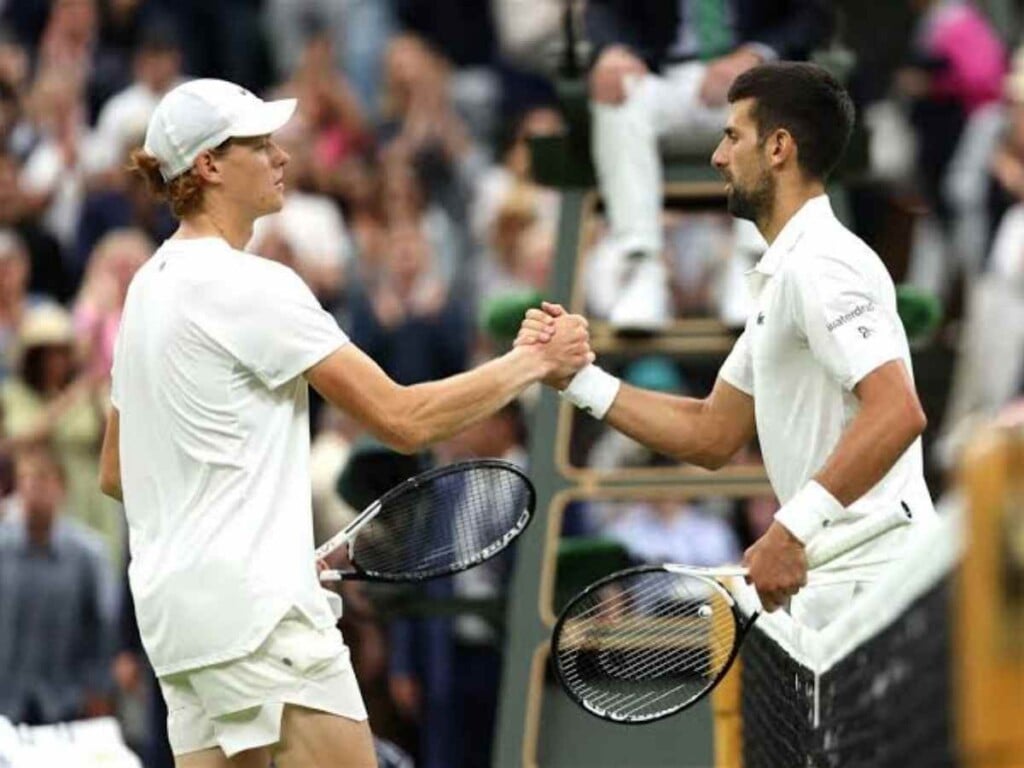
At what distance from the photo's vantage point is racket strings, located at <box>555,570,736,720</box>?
6703 mm

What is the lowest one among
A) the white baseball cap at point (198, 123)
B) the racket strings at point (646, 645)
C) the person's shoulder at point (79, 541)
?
the person's shoulder at point (79, 541)

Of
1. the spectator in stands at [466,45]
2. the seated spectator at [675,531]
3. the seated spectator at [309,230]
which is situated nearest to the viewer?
the seated spectator at [675,531]

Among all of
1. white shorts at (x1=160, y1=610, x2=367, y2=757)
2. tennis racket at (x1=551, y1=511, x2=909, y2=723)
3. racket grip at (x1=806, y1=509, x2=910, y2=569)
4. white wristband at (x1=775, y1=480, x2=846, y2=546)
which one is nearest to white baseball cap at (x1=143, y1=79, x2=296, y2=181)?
white shorts at (x1=160, y1=610, x2=367, y2=757)

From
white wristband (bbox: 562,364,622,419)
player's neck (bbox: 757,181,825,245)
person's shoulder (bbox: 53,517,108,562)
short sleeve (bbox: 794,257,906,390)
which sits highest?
player's neck (bbox: 757,181,825,245)

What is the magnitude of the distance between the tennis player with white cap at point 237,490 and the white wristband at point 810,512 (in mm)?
739

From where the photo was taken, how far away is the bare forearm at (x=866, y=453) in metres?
6.14

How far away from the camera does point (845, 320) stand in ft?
20.6

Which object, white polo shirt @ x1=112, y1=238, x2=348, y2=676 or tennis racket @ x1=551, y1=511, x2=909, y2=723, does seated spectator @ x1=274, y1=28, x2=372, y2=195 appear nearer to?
tennis racket @ x1=551, y1=511, x2=909, y2=723

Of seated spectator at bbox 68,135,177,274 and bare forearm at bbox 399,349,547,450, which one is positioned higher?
bare forearm at bbox 399,349,547,450

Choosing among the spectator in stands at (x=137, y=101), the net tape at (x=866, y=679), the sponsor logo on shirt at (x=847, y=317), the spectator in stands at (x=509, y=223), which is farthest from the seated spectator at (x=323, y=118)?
the sponsor logo on shirt at (x=847, y=317)

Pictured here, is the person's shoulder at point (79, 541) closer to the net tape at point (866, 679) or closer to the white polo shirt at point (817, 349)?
the net tape at point (866, 679)

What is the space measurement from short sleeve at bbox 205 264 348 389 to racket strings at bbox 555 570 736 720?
2.94ft

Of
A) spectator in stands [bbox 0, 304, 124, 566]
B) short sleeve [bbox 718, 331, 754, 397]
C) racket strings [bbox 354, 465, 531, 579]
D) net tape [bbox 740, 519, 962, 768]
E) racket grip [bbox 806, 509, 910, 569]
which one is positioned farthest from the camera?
spectator in stands [bbox 0, 304, 124, 566]

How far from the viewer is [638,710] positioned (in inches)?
265
